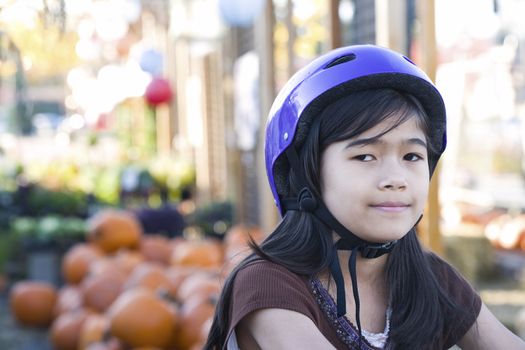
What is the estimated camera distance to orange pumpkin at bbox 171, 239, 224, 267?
6238 mm

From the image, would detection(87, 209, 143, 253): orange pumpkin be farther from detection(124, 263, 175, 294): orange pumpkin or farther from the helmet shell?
the helmet shell

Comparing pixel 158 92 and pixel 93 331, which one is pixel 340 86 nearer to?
pixel 93 331

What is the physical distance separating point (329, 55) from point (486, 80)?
25.7 ft

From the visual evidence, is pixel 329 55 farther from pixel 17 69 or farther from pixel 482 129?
pixel 482 129

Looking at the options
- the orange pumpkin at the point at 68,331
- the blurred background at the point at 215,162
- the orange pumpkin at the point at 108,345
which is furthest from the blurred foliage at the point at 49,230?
the orange pumpkin at the point at 108,345

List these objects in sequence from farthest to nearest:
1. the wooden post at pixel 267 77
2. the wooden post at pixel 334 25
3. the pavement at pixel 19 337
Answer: the wooden post at pixel 267 77
the pavement at pixel 19 337
the wooden post at pixel 334 25

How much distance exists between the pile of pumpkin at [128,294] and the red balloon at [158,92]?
6.40 meters

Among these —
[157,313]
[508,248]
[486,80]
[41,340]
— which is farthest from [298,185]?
[486,80]

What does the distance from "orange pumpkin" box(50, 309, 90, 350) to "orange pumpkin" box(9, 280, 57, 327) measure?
0.98 metres

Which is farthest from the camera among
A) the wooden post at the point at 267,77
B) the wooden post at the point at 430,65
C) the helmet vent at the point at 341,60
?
the wooden post at the point at 267,77

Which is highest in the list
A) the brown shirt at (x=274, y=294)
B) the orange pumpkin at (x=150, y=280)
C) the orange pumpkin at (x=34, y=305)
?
the brown shirt at (x=274, y=294)

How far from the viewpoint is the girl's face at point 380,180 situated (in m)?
1.68

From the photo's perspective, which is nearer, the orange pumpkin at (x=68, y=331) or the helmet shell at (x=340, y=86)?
the helmet shell at (x=340, y=86)

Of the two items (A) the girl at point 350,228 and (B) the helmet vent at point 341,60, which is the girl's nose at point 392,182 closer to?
(A) the girl at point 350,228
